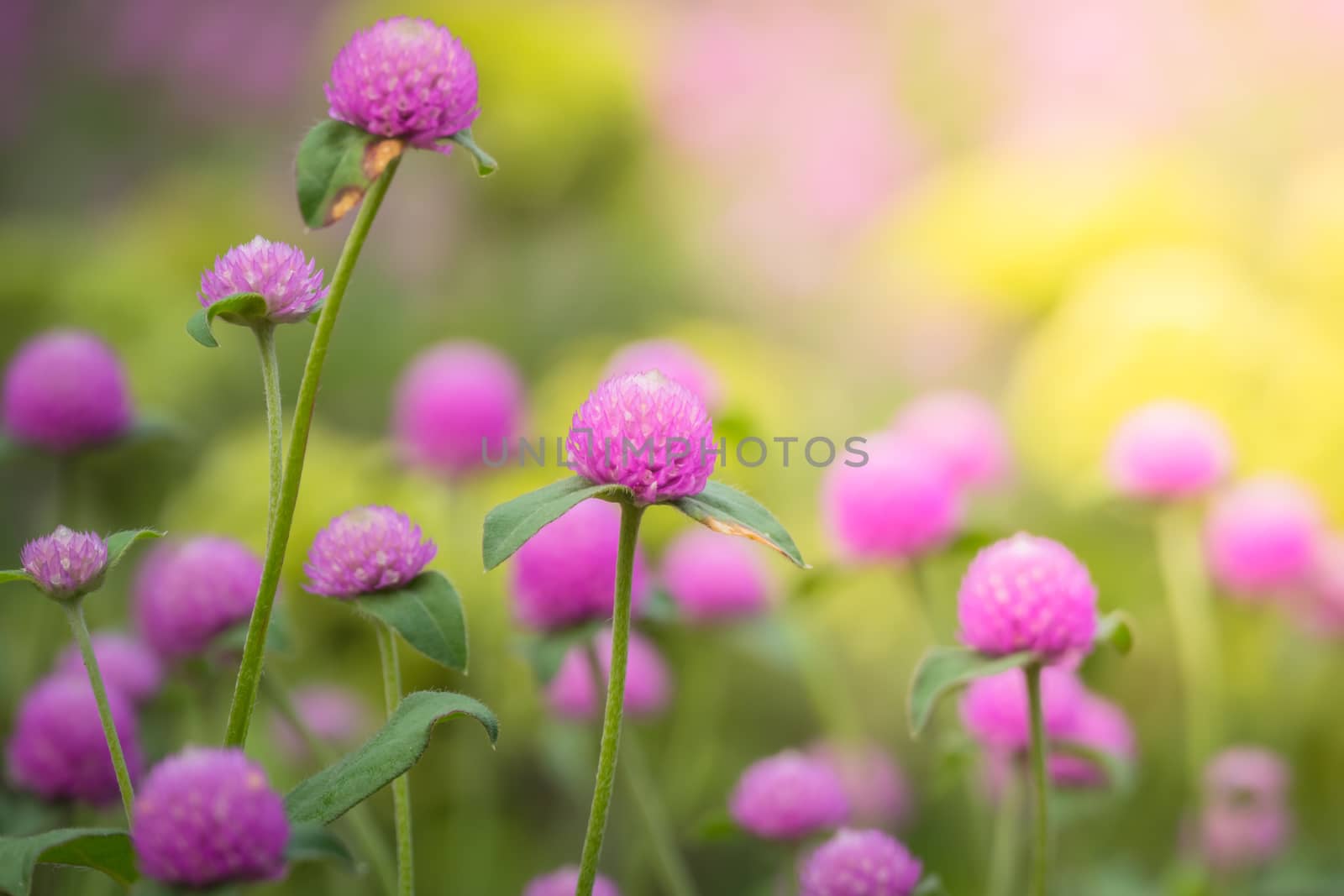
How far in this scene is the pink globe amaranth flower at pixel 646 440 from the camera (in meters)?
0.44

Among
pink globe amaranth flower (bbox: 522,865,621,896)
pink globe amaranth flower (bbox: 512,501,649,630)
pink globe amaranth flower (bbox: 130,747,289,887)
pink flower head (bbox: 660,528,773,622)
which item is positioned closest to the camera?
pink globe amaranth flower (bbox: 130,747,289,887)

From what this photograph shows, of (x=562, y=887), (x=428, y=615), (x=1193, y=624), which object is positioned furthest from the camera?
(x=1193, y=624)

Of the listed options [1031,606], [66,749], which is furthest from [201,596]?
[1031,606]

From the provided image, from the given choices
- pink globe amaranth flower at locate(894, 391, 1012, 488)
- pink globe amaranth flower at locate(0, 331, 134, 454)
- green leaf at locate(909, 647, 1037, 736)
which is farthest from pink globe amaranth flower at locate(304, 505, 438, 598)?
pink globe amaranth flower at locate(894, 391, 1012, 488)

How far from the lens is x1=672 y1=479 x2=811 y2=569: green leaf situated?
0.42 metres

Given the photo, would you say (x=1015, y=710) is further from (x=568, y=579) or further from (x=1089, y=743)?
(x=568, y=579)

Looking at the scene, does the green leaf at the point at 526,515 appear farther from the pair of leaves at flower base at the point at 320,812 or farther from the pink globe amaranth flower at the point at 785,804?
the pink globe amaranth flower at the point at 785,804

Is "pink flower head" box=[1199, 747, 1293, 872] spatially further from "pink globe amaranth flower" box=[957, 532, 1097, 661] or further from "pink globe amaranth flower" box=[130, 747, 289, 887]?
"pink globe amaranth flower" box=[130, 747, 289, 887]

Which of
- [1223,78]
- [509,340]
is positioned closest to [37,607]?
[509,340]

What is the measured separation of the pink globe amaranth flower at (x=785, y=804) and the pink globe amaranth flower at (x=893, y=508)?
8.5 inches

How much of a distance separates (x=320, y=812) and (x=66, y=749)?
0.28 meters

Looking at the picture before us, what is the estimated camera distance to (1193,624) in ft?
3.81

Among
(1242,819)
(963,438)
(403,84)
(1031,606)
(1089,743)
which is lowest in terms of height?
(1242,819)

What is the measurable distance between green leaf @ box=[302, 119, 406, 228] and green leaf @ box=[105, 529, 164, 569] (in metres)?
0.14
